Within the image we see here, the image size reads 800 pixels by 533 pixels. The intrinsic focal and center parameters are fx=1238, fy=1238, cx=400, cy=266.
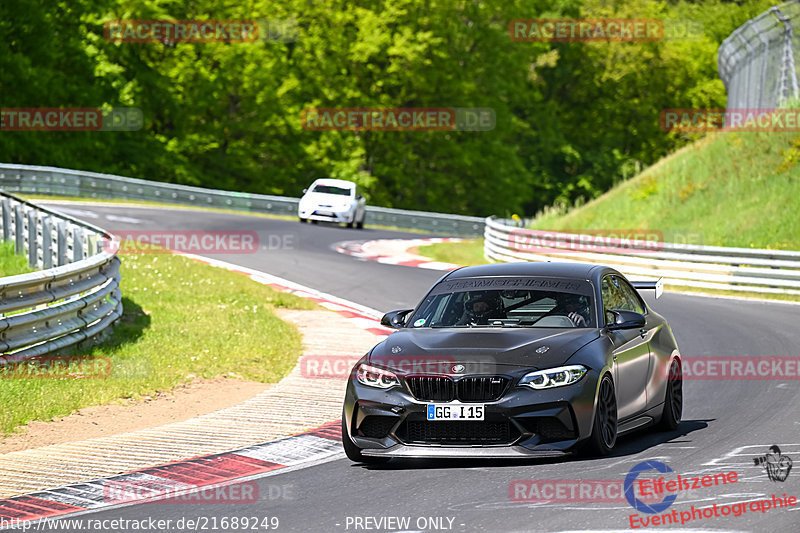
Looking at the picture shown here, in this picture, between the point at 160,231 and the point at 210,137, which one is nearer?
the point at 160,231

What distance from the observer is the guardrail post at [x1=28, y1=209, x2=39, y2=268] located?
19.8 m

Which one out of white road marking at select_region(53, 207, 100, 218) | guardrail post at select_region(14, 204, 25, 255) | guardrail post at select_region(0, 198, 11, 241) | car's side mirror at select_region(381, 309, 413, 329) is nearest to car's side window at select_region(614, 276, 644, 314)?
car's side mirror at select_region(381, 309, 413, 329)

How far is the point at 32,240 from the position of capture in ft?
65.7

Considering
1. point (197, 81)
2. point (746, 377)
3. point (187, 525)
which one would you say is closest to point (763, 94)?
point (746, 377)

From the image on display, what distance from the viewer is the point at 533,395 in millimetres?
8414

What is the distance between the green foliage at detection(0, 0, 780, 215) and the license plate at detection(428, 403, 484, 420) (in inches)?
1906

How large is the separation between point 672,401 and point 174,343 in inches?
276

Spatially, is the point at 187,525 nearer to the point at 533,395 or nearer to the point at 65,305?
the point at 533,395

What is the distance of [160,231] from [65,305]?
61.4 ft

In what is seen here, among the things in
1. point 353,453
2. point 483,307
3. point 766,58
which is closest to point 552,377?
point 483,307

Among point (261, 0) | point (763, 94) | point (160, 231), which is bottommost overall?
point (160, 231)

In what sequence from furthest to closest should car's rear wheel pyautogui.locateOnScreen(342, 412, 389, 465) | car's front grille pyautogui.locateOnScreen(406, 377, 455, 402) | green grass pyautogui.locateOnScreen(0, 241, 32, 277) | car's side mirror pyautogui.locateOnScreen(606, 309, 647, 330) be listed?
green grass pyautogui.locateOnScreen(0, 241, 32, 277), car's side mirror pyautogui.locateOnScreen(606, 309, 647, 330), car's rear wheel pyautogui.locateOnScreen(342, 412, 389, 465), car's front grille pyautogui.locateOnScreen(406, 377, 455, 402)

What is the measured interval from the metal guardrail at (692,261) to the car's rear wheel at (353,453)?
17.7m

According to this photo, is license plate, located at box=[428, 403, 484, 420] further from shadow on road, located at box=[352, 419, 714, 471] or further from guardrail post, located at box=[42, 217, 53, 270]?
guardrail post, located at box=[42, 217, 53, 270]
